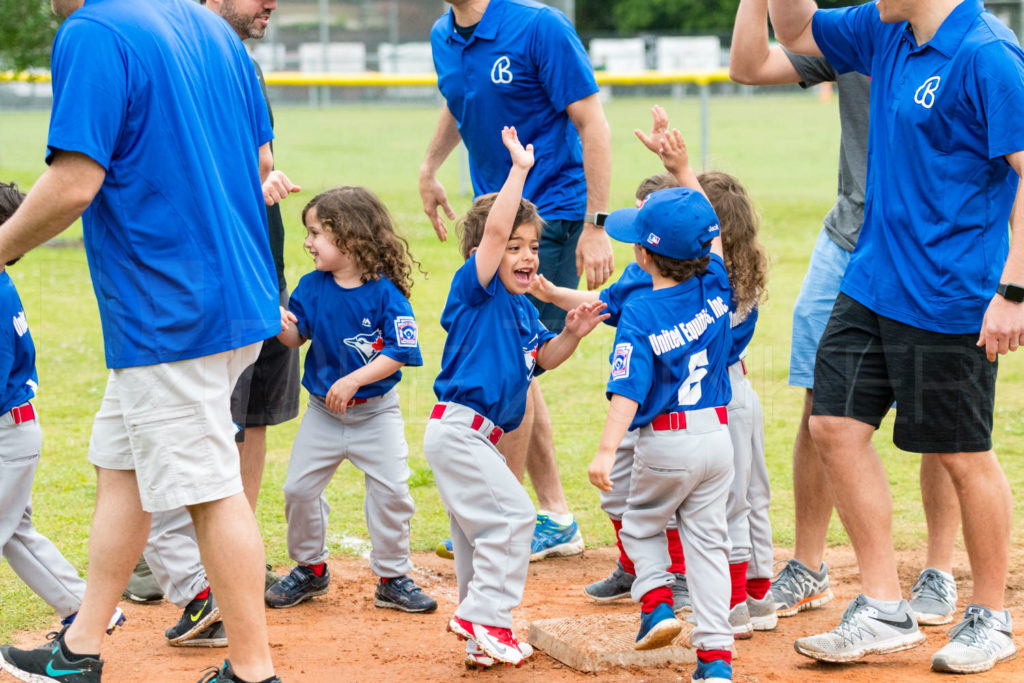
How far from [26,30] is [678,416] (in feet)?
36.7

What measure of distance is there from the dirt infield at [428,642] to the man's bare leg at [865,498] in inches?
10.0

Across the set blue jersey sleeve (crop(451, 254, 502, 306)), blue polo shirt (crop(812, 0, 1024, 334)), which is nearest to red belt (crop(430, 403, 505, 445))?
blue jersey sleeve (crop(451, 254, 502, 306))

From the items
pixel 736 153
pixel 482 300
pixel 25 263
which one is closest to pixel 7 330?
pixel 482 300

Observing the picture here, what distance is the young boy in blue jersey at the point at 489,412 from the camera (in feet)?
12.6

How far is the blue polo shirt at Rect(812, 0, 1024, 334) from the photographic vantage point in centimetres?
365

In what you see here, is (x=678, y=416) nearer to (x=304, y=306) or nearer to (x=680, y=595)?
(x=680, y=595)

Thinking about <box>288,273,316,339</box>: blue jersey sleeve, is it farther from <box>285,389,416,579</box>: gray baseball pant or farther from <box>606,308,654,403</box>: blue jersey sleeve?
<box>606,308,654,403</box>: blue jersey sleeve

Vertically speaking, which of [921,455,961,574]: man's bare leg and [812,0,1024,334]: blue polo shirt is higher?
[812,0,1024,334]: blue polo shirt

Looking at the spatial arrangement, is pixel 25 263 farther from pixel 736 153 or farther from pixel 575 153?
pixel 736 153

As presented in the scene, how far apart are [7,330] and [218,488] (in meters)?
→ 1.04

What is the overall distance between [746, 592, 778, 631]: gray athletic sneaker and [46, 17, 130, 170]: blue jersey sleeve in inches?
103

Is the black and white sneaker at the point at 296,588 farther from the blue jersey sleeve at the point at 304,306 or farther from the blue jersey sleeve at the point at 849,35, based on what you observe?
the blue jersey sleeve at the point at 849,35

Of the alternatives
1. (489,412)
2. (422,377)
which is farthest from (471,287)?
(422,377)

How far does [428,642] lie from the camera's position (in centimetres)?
420
